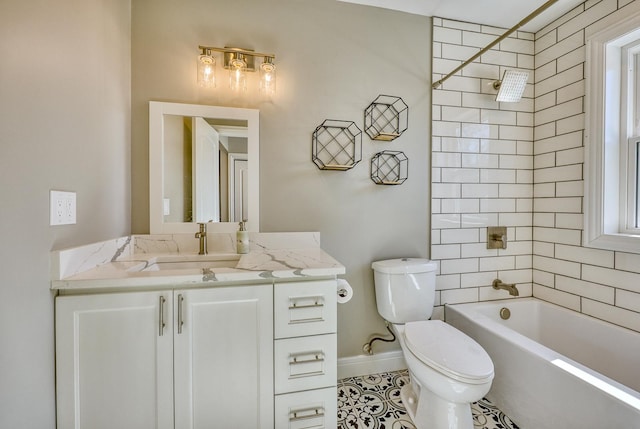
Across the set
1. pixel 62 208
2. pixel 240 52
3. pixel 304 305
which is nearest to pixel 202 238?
pixel 62 208

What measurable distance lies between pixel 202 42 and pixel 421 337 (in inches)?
80.9

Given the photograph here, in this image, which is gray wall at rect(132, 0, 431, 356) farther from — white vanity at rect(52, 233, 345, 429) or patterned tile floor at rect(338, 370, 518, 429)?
white vanity at rect(52, 233, 345, 429)

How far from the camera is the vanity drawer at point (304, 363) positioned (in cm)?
116

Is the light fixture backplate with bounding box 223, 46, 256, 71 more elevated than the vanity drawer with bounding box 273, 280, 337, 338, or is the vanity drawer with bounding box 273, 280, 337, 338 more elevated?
the light fixture backplate with bounding box 223, 46, 256, 71

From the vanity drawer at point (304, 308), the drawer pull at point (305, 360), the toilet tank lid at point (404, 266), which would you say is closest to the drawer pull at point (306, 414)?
the drawer pull at point (305, 360)

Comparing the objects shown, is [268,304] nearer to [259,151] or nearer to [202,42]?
[259,151]

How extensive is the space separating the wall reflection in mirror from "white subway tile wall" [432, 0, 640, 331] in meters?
1.33

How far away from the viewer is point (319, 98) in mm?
1799

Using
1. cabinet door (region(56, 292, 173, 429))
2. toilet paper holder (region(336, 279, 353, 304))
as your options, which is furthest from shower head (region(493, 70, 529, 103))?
cabinet door (region(56, 292, 173, 429))

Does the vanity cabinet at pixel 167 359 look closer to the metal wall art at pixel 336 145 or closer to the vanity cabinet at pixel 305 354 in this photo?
the vanity cabinet at pixel 305 354

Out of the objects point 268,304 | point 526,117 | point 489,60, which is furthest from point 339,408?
point 489,60

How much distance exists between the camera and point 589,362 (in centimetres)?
169

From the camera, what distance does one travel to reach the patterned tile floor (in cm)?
147

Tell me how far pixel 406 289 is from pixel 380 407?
2.23ft
